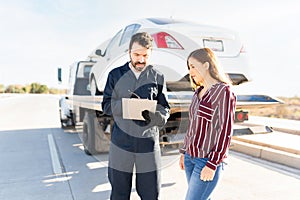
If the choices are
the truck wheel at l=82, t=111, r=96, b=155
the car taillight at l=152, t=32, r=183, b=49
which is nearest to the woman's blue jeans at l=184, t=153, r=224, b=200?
the car taillight at l=152, t=32, r=183, b=49

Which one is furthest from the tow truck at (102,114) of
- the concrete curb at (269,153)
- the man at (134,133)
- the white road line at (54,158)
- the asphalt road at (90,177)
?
the man at (134,133)

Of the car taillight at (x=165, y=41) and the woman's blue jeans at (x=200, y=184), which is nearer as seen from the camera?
the woman's blue jeans at (x=200, y=184)

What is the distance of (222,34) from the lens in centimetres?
411

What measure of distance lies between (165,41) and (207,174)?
246 centimetres

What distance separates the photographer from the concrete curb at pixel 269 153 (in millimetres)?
4748

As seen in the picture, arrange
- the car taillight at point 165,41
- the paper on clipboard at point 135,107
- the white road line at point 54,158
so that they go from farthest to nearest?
the white road line at point 54,158
the car taillight at point 165,41
the paper on clipboard at point 135,107

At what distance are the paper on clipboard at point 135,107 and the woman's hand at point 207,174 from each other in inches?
29.3

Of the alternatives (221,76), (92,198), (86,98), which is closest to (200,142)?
(221,76)

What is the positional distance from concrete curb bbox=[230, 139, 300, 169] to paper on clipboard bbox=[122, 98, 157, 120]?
100 inches

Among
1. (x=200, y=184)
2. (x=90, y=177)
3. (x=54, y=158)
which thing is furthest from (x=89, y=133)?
(x=200, y=184)

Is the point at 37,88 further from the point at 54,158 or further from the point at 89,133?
the point at 89,133

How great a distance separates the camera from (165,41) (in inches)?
150

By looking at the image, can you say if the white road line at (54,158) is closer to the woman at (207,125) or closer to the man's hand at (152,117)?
the man's hand at (152,117)

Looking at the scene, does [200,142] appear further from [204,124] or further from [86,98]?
[86,98]
